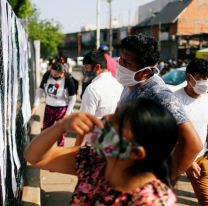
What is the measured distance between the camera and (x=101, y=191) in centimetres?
181

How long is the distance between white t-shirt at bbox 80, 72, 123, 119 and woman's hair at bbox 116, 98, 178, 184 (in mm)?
2220

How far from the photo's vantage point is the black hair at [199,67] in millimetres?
3963

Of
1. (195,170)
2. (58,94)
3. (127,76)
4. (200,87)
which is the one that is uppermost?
(127,76)

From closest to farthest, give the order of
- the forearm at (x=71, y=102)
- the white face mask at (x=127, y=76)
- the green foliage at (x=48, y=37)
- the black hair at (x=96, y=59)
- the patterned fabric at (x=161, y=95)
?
1. the patterned fabric at (x=161, y=95)
2. the white face mask at (x=127, y=76)
3. the black hair at (x=96, y=59)
4. the forearm at (x=71, y=102)
5. the green foliage at (x=48, y=37)

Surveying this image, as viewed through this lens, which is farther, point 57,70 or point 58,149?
point 57,70

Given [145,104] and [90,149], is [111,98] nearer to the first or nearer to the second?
[90,149]

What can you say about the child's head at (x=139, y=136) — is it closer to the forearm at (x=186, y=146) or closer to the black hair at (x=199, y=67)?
the forearm at (x=186, y=146)

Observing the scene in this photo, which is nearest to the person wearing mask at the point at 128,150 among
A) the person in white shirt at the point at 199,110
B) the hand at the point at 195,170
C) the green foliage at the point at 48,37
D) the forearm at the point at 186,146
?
the forearm at the point at 186,146

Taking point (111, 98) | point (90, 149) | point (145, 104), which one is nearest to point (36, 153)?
point (90, 149)

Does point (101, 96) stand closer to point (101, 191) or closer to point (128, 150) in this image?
point (101, 191)

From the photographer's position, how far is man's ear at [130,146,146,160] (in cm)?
163

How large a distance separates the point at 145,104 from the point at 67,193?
3775mm

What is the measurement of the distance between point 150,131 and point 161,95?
827mm

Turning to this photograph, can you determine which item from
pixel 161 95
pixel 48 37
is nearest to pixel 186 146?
pixel 161 95
